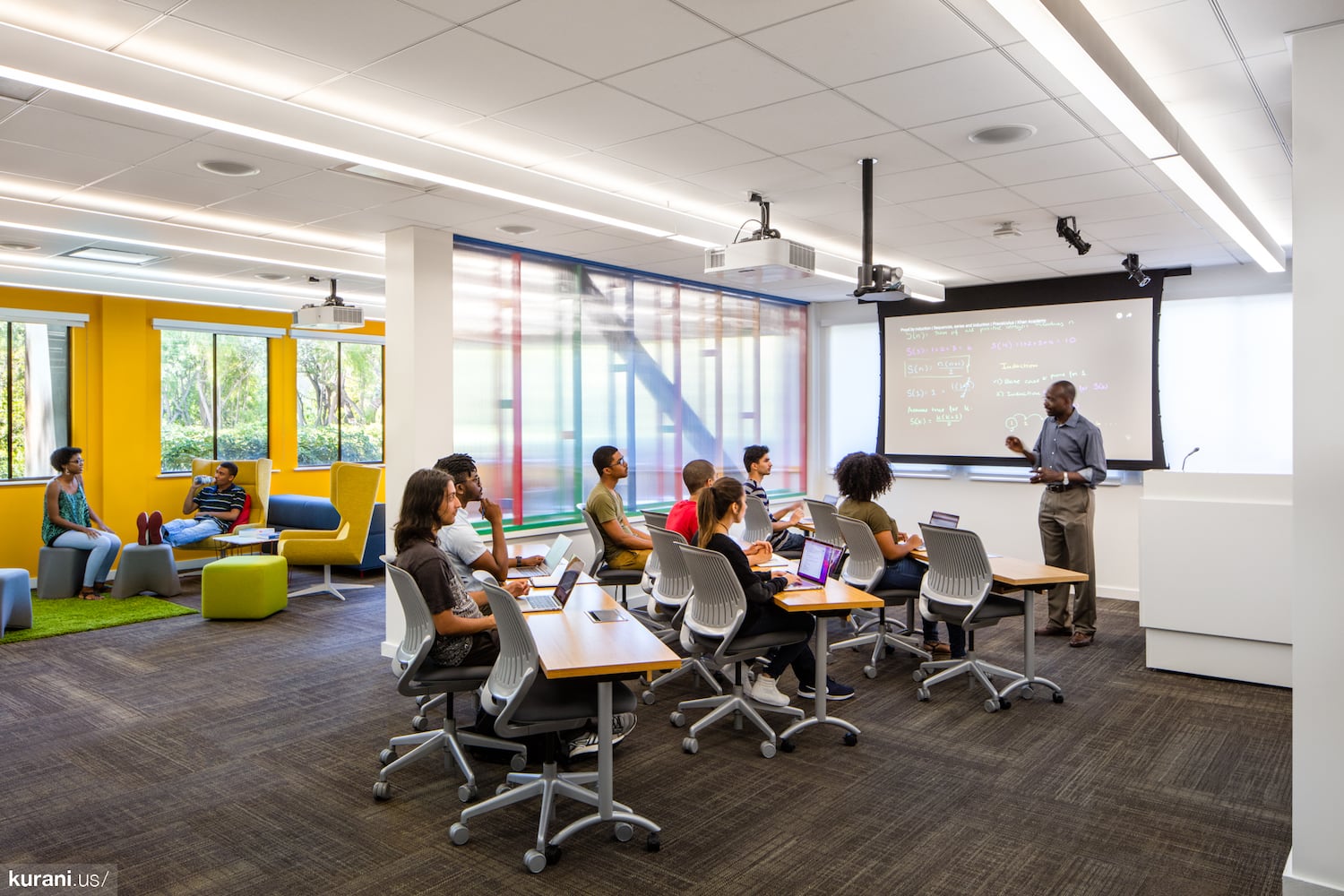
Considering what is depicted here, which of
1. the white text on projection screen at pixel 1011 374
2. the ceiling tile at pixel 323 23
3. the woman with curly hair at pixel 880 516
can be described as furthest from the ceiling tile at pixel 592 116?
the white text on projection screen at pixel 1011 374

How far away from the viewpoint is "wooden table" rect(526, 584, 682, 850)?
3.17 meters

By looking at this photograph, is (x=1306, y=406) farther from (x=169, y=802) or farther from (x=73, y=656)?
(x=73, y=656)

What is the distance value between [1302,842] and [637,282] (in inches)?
251

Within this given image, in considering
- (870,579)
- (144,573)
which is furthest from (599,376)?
(144,573)

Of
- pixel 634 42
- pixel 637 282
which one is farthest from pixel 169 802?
pixel 637 282

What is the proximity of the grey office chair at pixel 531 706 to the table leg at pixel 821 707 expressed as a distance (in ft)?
4.51

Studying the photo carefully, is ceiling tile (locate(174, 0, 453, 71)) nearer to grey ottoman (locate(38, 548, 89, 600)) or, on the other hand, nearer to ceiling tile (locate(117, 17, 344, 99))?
ceiling tile (locate(117, 17, 344, 99))

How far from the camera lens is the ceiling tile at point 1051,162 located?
4598 millimetres

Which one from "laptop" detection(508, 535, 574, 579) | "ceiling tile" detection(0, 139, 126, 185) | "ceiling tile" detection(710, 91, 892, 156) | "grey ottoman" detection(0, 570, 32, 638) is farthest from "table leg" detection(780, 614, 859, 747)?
"grey ottoman" detection(0, 570, 32, 638)

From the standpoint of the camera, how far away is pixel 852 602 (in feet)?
14.3

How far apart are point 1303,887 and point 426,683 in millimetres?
3237

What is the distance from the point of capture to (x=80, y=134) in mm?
4168

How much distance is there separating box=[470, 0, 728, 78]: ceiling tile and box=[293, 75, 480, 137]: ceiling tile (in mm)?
819

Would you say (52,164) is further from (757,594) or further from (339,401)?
(339,401)
